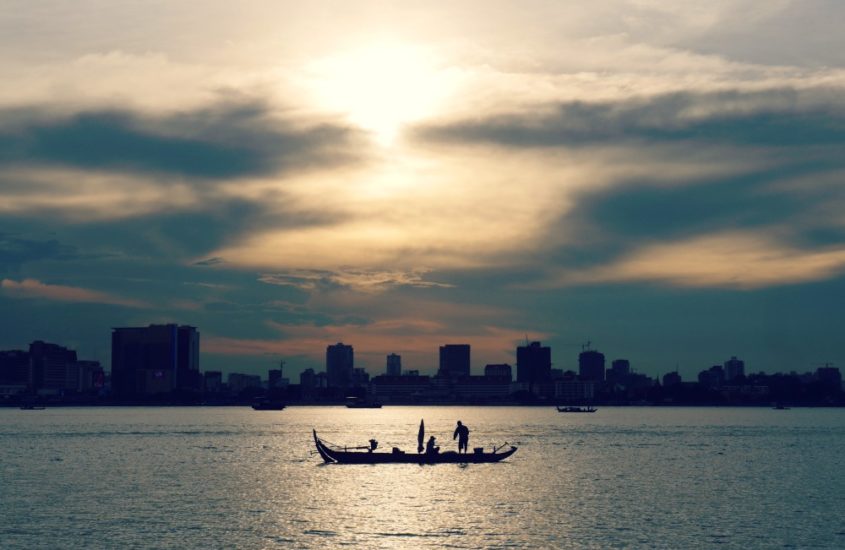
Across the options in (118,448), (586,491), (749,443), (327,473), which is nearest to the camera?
(586,491)

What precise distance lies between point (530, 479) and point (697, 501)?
2248cm

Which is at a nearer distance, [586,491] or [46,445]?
[586,491]

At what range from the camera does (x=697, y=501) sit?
290 feet

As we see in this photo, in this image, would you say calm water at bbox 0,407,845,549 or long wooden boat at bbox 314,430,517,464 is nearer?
calm water at bbox 0,407,845,549

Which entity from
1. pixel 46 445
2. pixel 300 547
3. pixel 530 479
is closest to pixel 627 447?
pixel 530 479

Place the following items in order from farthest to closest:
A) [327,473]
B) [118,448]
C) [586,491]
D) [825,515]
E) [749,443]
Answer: [749,443], [118,448], [327,473], [586,491], [825,515]

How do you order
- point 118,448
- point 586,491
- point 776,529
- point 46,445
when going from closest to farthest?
point 776,529
point 586,491
point 118,448
point 46,445

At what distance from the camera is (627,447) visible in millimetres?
171250

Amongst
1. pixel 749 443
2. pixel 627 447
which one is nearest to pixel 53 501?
pixel 627 447

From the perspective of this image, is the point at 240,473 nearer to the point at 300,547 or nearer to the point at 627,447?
the point at 300,547

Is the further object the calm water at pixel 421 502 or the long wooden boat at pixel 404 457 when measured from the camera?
the long wooden boat at pixel 404 457

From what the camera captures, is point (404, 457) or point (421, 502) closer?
point (421, 502)

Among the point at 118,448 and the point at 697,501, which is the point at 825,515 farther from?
the point at 118,448

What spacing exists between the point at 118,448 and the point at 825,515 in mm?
119101
